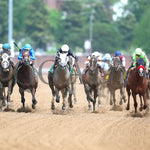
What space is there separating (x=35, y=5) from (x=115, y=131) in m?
64.2

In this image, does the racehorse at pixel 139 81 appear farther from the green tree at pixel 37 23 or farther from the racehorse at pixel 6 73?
the green tree at pixel 37 23

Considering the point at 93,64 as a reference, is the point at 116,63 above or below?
above

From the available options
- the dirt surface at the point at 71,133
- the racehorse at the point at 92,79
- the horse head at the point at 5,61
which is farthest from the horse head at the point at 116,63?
the dirt surface at the point at 71,133

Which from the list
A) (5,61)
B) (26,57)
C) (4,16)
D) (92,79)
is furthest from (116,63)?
(4,16)

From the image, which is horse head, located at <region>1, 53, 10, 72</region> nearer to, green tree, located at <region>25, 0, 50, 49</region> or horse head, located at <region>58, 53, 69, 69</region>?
horse head, located at <region>58, 53, 69, 69</region>

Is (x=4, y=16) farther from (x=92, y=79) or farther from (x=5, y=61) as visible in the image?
(x=5, y=61)

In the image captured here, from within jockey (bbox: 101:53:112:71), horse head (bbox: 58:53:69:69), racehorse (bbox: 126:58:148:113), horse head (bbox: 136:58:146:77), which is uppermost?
jockey (bbox: 101:53:112:71)

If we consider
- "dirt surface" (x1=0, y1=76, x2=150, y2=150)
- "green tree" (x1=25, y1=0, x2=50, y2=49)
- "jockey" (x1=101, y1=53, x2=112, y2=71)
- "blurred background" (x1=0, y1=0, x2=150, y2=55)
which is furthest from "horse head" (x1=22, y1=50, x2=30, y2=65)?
Result: "green tree" (x1=25, y1=0, x2=50, y2=49)

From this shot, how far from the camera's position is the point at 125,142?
10289mm

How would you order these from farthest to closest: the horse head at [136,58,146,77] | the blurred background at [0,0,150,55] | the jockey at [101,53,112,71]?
the blurred background at [0,0,150,55] → the jockey at [101,53,112,71] → the horse head at [136,58,146,77]

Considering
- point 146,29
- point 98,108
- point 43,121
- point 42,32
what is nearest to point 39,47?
point 42,32

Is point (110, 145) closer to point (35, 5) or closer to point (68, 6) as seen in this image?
point (35, 5)

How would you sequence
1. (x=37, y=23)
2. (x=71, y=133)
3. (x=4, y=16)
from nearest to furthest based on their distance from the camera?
(x=71, y=133)
(x=4, y=16)
(x=37, y=23)

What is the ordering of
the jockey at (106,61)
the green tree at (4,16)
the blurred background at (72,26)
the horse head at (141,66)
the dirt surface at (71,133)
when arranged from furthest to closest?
1. the blurred background at (72,26)
2. the green tree at (4,16)
3. the jockey at (106,61)
4. the horse head at (141,66)
5. the dirt surface at (71,133)
